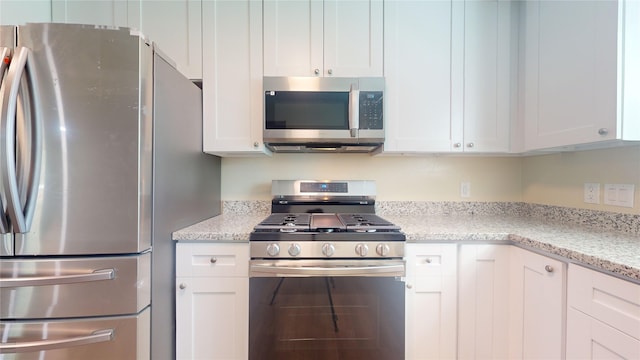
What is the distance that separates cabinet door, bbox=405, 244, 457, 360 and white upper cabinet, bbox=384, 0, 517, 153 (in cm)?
67

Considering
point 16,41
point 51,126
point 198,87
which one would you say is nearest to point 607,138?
point 198,87

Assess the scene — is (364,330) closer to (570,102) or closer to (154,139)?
(154,139)

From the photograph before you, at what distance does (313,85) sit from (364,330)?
52.5 inches

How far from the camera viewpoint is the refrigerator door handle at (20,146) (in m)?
0.99

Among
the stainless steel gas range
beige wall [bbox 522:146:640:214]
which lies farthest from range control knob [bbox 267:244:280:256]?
beige wall [bbox 522:146:640:214]

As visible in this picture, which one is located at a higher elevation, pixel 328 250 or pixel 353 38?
pixel 353 38

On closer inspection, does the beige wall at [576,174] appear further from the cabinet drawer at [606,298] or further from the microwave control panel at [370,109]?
the microwave control panel at [370,109]

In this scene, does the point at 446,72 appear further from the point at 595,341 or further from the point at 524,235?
the point at 595,341

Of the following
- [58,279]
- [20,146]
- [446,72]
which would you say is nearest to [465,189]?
[446,72]

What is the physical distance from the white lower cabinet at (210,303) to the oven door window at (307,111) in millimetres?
741

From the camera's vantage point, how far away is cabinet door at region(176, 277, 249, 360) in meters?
1.38

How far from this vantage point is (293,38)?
1691 millimetres

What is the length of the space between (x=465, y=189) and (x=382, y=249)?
1.08 meters

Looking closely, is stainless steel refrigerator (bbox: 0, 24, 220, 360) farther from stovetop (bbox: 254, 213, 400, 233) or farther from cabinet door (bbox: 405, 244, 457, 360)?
cabinet door (bbox: 405, 244, 457, 360)
